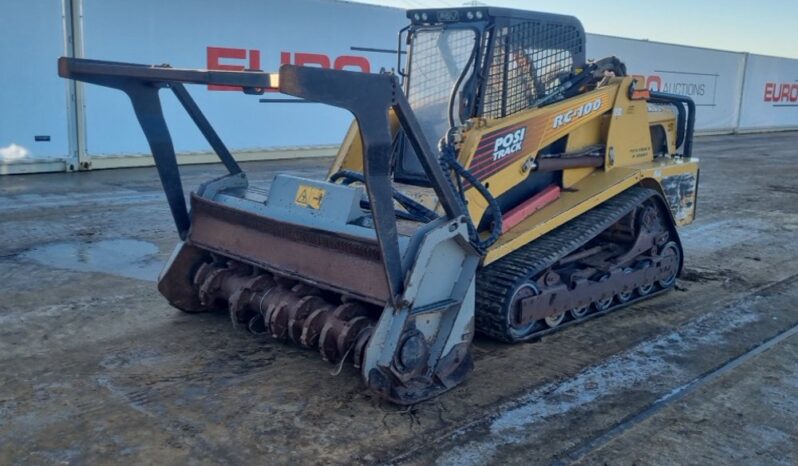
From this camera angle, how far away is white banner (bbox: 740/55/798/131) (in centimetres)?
2559

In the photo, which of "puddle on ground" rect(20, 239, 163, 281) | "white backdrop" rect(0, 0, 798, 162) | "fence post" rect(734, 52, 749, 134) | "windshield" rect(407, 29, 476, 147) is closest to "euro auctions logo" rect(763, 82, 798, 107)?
"fence post" rect(734, 52, 749, 134)

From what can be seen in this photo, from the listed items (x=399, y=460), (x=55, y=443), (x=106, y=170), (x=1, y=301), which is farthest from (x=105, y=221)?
(x=399, y=460)

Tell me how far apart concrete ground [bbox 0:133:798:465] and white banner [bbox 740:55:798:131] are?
21.2 metres

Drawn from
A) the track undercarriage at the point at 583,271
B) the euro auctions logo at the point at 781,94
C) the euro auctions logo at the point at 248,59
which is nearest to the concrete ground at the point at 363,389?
the track undercarriage at the point at 583,271

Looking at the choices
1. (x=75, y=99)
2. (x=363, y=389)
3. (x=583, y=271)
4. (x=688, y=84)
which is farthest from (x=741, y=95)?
(x=363, y=389)

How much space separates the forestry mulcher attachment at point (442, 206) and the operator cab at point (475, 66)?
0.01 m

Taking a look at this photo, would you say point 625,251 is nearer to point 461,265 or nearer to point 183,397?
point 461,265

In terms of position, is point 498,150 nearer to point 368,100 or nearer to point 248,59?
point 368,100

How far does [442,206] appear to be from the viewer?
4039 millimetres

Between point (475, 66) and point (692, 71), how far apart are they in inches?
791

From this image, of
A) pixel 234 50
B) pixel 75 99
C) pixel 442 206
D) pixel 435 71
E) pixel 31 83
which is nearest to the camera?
pixel 442 206

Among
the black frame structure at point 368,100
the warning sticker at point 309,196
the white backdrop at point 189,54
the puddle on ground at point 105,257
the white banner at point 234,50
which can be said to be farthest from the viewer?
the white banner at point 234,50

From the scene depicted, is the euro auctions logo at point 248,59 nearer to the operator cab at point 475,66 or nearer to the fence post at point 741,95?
the operator cab at point 475,66

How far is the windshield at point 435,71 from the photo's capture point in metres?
5.12
